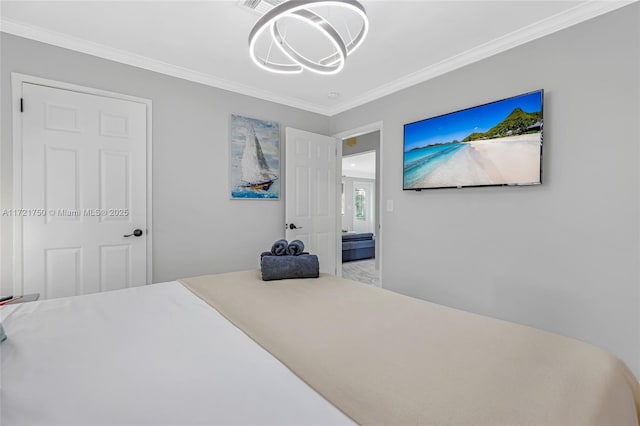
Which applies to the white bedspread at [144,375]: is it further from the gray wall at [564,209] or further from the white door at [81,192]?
the gray wall at [564,209]

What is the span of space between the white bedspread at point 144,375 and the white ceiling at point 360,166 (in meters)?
6.48

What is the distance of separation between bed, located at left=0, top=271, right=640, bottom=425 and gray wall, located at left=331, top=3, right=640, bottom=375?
1.26 meters

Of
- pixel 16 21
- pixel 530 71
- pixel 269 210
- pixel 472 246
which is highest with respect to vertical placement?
pixel 16 21

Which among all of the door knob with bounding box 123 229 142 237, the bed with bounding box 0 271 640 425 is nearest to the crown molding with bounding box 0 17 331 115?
the door knob with bounding box 123 229 142 237

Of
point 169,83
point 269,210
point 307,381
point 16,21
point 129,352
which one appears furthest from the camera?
point 269,210

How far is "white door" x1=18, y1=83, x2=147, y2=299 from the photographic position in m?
2.24

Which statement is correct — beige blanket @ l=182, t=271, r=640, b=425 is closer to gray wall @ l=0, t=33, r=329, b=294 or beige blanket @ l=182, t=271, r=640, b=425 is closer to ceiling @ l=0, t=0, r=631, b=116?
gray wall @ l=0, t=33, r=329, b=294

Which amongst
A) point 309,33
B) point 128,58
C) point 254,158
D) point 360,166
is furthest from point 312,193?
point 360,166

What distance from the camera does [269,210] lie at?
11.5 feet

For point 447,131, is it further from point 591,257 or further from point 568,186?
point 591,257

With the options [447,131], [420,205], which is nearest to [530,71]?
[447,131]

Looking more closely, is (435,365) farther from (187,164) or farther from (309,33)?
(187,164)

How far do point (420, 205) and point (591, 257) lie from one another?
4.40 feet

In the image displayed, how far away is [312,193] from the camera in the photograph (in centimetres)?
374
